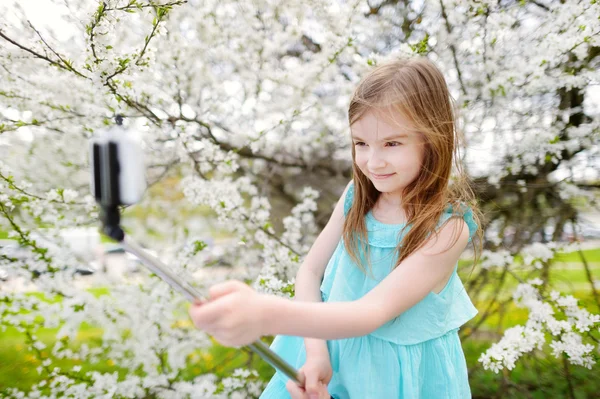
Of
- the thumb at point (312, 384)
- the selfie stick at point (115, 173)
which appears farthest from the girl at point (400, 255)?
the selfie stick at point (115, 173)

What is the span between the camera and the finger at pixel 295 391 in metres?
1.12

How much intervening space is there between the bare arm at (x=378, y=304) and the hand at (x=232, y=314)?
0.10 ft

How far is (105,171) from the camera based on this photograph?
0.68 meters

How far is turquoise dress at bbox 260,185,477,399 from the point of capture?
1.18 m

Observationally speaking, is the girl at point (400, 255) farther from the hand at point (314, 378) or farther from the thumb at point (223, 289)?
the thumb at point (223, 289)

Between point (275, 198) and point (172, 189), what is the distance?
149 cm

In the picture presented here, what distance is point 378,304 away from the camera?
101 cm

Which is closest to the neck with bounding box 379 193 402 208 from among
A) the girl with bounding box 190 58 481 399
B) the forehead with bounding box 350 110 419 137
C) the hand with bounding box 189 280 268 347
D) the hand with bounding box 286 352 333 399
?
the girl with bounding box 190 58 481 399

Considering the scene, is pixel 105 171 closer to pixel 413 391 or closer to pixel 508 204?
pixel 413 391

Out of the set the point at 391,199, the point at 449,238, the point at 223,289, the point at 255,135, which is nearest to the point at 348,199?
the point at 391,199

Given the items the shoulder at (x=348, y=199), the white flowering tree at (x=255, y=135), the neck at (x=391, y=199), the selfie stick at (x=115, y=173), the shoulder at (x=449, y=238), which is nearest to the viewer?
the selfie stick at (x=115, y=173)

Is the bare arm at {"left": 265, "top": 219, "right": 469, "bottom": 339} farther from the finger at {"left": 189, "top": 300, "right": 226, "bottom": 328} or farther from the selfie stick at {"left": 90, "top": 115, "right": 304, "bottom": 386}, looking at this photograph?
the selfie stick at {"left": 90, "top": 115, "right": 304, "bottom": 386}

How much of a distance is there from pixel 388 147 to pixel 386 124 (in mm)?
56

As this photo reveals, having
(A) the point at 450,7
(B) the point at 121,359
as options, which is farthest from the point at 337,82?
(B) the point at 121,359
